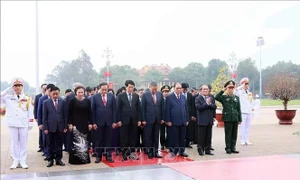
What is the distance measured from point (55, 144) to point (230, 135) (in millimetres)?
3534

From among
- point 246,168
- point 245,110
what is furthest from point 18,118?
point 245,110

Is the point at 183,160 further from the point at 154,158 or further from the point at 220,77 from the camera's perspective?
the point at 220,77

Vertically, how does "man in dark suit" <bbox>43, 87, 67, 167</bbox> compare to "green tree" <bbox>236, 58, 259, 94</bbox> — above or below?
below

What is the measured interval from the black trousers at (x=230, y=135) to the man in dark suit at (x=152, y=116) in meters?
1.46

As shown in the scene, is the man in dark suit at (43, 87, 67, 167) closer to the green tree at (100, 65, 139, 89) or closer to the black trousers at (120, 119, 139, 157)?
the black trousers at (120, 119, 139, 157)

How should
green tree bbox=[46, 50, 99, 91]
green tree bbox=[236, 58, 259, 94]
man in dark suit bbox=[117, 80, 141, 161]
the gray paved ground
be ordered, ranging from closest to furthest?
the gray paved ground → man in dark suit bbox=[117, 80, 141, 161] → green tree bbox=[236, 58, 259, 94] → green tree bbox=[46, 50, 99, 91]

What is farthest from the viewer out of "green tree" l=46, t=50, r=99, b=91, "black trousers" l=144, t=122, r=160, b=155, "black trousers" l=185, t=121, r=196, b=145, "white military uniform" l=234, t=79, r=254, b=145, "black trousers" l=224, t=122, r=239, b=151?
"green tree" l=46, t=50, r=99, b=91

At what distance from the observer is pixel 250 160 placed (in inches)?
240

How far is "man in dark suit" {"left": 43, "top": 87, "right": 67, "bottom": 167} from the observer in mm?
5957

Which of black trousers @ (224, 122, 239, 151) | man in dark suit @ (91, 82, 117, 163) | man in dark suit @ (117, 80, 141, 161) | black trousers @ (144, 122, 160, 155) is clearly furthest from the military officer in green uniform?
man in dark suit @ (91, 82, 117, 163)

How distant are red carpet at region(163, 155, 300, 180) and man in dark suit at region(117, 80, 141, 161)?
1.02 meters

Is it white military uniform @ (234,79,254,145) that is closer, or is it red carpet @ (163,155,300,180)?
red carpet @ (163,155,300,180)

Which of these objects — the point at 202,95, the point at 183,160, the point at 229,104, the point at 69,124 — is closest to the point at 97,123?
the point at 69,124

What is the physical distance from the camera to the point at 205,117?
6848 millimetres
